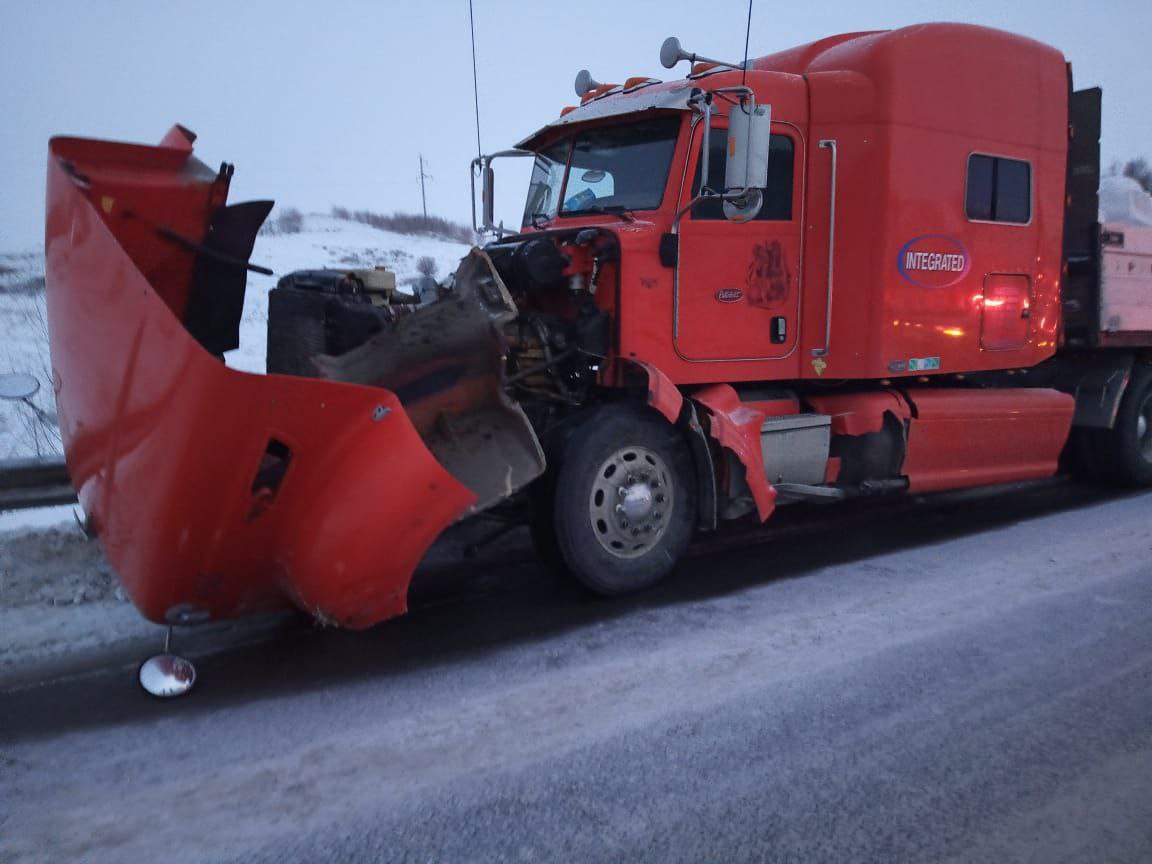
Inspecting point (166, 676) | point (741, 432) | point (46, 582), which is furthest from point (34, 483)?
point (741, 432)

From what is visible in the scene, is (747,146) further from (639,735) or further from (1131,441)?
(1131,441)

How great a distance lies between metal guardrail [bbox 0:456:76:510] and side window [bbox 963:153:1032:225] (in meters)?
6.54

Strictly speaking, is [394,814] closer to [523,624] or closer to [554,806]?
[554,806]

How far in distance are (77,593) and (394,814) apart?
2905 mm

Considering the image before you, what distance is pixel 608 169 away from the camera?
5.62 metres

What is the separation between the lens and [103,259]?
3217 mm

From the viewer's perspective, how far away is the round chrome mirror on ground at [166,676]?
3691mm

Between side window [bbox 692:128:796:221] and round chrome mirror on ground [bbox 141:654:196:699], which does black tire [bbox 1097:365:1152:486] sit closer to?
side window [bbox 692:128:796:221]

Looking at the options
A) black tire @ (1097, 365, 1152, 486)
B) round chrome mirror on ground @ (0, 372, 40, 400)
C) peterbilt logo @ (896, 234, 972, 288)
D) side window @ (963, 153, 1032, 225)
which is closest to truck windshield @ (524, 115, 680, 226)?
peterbilt logo @ (896, 234, 972, 288)

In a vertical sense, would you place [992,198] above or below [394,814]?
above

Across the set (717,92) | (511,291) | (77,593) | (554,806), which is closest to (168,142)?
(511,291)

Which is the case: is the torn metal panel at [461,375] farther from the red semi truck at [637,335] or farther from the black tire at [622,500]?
the black tire at [622,500]

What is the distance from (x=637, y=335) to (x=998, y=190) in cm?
326

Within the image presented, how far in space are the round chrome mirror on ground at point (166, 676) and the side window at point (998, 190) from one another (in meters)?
5.69
